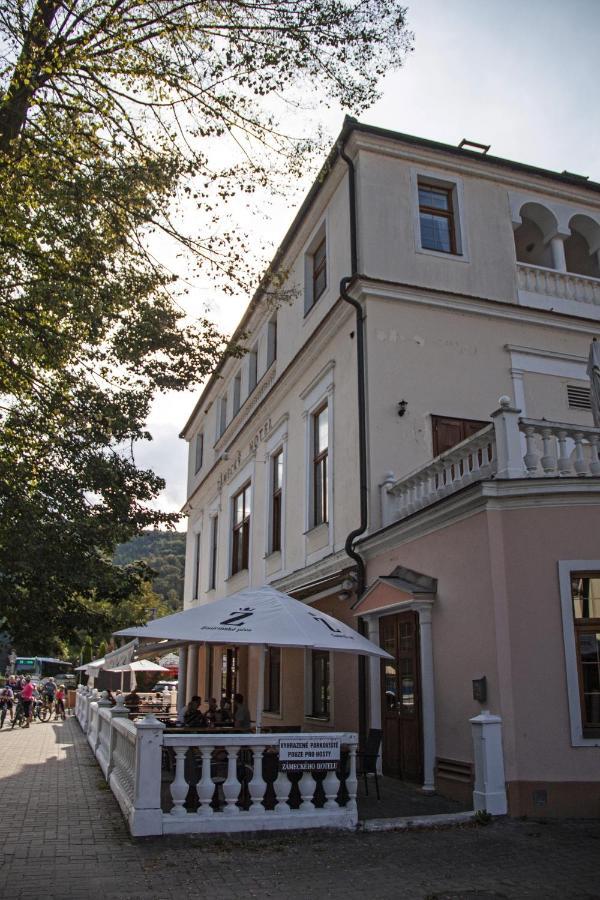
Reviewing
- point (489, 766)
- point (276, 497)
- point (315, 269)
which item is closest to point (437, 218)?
point (315, 269)

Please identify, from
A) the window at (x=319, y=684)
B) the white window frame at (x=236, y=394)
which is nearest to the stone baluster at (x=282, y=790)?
the window at (x=319, y=684)

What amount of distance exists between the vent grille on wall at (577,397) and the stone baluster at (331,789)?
9.21 m

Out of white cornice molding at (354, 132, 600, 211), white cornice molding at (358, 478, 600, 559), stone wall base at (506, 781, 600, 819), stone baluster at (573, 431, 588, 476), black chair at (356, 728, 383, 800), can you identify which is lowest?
stone wall base at (506, 781, 600, 819)

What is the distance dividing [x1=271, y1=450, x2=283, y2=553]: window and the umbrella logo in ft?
26.7

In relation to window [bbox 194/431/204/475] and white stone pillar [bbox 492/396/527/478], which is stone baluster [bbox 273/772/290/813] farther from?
window [bbox 194/431/204/475]

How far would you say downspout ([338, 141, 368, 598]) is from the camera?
12742 mm

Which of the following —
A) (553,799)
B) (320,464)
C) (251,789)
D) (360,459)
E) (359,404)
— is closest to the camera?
(251,789)

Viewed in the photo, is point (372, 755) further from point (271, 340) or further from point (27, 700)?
point (27, 700)

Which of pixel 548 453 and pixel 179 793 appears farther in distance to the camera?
pixel 548 453

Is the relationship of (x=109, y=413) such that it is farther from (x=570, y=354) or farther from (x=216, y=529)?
(x=216, y=529)

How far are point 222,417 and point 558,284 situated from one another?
1388cm

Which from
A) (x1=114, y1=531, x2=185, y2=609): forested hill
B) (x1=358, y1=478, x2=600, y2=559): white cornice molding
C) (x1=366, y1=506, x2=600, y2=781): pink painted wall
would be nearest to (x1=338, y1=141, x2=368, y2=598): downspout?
(x1=366, y1=506, x2=600, y2=781): pink painted wall

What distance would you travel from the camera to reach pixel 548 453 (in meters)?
9.59

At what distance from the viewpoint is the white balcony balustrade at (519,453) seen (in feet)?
30.8
